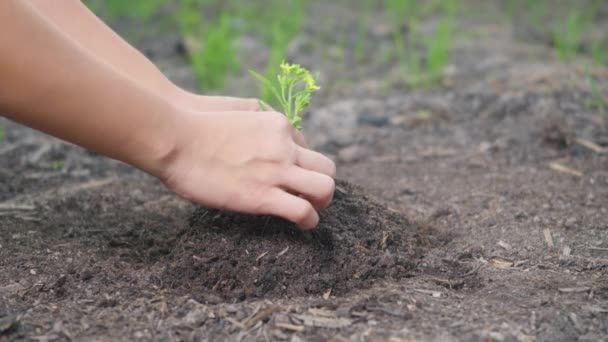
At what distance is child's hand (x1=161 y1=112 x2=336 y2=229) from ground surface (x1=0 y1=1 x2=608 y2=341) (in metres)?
0.17

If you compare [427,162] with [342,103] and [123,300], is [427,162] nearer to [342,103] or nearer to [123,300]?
[342,103]

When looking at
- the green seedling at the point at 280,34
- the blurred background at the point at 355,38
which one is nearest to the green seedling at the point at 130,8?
the blurred background at the point at 355,38

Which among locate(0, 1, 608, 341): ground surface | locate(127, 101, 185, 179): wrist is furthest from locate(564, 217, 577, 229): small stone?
locate(127, 101, 185, 179): wrist

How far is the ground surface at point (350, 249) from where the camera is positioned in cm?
147

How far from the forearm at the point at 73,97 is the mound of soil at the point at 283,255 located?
27cm

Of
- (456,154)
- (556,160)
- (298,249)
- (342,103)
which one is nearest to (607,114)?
(556,160)

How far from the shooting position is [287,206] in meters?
1.53

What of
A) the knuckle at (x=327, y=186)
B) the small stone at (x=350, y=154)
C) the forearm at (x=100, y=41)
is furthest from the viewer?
the small stone at (x=350, y=154)

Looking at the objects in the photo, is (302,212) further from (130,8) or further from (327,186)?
(130,8)

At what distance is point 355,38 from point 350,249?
2923 millimetres

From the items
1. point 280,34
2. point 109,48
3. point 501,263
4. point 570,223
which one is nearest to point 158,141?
→ point 109,48

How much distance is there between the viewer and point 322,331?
4.74ft

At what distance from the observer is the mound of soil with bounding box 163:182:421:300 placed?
63.6 inches

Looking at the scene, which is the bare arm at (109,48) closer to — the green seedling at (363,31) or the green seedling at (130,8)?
the green seedling at (363,31)
